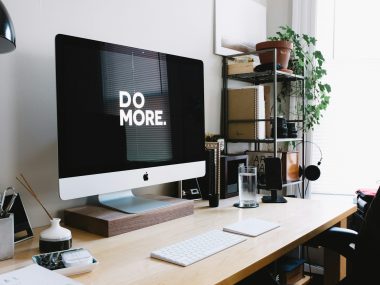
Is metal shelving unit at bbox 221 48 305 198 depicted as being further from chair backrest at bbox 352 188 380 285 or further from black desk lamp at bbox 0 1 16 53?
black desk lamp at bbox 0 1 16 53

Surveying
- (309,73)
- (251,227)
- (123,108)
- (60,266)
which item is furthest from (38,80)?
(309,73)

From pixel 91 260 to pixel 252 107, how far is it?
153cm

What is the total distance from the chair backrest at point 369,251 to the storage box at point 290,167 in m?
1.22

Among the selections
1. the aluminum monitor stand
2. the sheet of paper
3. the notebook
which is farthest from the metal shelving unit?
the sheet of paper

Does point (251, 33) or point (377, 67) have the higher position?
point (251, 33)

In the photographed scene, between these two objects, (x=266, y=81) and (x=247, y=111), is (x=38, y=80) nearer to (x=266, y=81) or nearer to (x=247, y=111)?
(x=247, y=111)

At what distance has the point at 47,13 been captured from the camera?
1360mm

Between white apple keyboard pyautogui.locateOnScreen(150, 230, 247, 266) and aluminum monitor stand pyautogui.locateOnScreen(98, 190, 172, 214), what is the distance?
269 millimetres

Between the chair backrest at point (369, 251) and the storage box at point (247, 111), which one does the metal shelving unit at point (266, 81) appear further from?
the chair backrest at point (369, 251)

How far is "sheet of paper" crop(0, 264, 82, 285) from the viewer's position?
79 cm

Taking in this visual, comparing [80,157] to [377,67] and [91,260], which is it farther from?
[377,67]

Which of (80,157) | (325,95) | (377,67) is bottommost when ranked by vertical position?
(80,157)

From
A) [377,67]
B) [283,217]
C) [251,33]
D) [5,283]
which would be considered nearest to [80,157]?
[5,283]

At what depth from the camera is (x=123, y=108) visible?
134 cm
